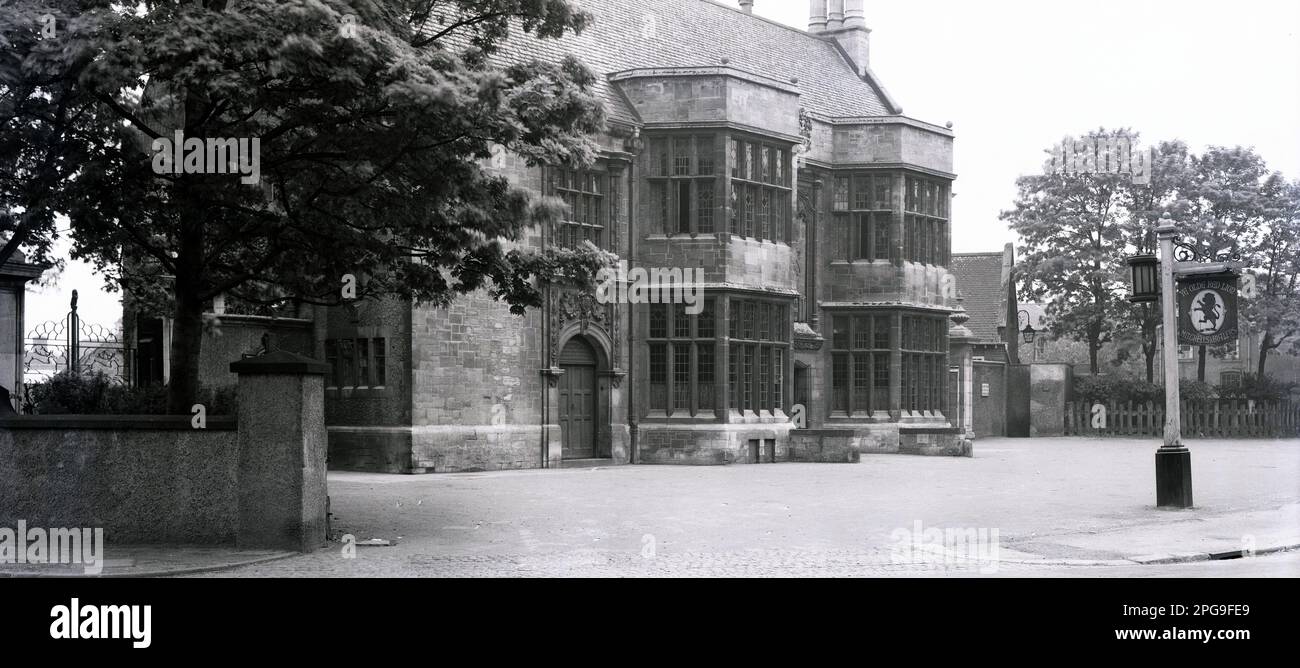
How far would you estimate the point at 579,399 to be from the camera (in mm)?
29031

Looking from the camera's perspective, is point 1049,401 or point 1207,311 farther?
point 1049,401

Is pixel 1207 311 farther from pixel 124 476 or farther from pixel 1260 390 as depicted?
pixel 1260 390

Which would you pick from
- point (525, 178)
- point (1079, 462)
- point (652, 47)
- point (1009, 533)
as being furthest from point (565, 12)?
point (1079, 462)

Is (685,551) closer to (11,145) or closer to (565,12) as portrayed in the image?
(565,12)

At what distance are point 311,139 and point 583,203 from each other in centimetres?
1509

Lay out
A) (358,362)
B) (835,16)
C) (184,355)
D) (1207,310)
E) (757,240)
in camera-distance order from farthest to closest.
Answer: (835,16)
(757,240)
(358,362)
(1207,310)
(184,355)

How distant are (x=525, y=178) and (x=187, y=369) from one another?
13.4 metres

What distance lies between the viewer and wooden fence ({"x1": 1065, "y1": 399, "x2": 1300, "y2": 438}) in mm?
47688

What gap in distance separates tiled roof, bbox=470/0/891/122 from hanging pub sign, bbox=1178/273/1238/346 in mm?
13793

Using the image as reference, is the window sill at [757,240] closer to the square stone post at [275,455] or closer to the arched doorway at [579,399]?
the arched doorway at [579,399]

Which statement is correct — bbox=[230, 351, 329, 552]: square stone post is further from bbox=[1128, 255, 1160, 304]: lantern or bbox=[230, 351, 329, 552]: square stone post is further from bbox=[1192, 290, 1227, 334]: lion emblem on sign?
bbox=[1192, 290, 1227, 334]: lion emblem on sign

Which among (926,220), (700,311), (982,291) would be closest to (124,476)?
(700,311)

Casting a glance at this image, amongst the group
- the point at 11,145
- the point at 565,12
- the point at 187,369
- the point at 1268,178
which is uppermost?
the point at 1268,178

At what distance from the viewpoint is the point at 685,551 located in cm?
1366
